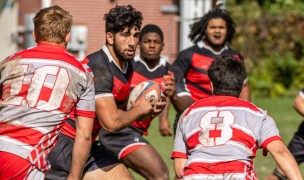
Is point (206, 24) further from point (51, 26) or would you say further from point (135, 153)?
point (51, 26)

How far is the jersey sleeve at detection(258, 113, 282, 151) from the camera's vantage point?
229 inches

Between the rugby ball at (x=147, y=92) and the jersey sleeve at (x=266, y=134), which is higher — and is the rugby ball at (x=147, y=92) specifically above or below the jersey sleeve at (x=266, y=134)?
below

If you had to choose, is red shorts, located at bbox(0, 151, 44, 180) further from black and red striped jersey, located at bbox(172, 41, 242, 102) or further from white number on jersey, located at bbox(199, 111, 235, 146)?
black and red striped jersey, located at bbox(172, 41, 242, 102)

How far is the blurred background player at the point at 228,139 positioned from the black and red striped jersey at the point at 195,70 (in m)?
3.63

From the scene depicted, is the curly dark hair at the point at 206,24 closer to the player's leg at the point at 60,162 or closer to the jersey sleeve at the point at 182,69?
the jersey sleeve at the point at 182,69

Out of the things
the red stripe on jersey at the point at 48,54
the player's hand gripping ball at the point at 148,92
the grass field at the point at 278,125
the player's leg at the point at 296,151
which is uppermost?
the red stripe on jersey at the point at 48,54

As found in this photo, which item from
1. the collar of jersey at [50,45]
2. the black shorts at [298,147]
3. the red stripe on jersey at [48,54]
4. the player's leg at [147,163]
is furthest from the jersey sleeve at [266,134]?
the black shorts at [298,147]

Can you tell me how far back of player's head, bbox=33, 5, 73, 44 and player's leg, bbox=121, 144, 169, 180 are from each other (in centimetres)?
229

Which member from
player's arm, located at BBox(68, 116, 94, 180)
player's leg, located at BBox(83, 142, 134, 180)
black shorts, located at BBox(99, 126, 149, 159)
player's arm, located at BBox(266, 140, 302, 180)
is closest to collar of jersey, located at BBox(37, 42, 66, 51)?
player's arm, located at BBox(68, 116, 94, 180)

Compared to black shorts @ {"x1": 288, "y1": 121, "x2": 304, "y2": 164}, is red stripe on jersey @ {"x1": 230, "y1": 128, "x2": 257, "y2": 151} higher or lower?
higher

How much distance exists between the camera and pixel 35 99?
5762mm

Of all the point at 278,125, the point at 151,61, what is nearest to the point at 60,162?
the point at 151,61

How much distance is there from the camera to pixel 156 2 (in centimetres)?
2525

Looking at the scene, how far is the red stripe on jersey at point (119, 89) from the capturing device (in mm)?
7410
